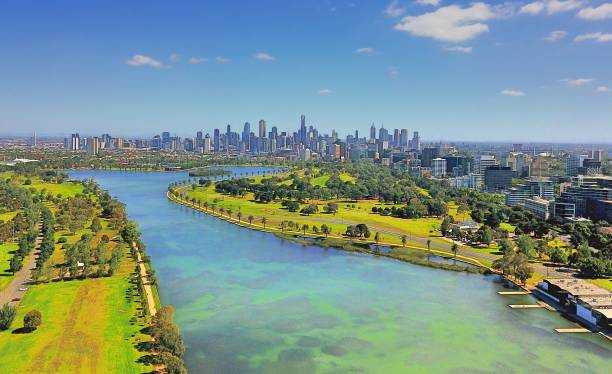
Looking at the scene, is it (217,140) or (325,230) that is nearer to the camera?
(325,230)

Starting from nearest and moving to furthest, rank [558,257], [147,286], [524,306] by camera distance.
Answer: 1. [524,306]
2. [147,286]
3. [558,257]

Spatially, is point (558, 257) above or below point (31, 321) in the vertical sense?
above

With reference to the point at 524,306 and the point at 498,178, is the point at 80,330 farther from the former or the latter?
the point at 498,178

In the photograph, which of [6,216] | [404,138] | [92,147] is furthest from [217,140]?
[6,216]

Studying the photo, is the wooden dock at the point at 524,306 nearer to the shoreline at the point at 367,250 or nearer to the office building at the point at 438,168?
the shoreline at the point at 367,250

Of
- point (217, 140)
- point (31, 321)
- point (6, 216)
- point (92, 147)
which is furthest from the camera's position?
point (217, 140)

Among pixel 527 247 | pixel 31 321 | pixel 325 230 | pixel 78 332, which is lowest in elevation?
pixel 78 332

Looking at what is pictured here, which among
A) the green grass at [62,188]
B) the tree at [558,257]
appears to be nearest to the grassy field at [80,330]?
the tree at [558,257]
